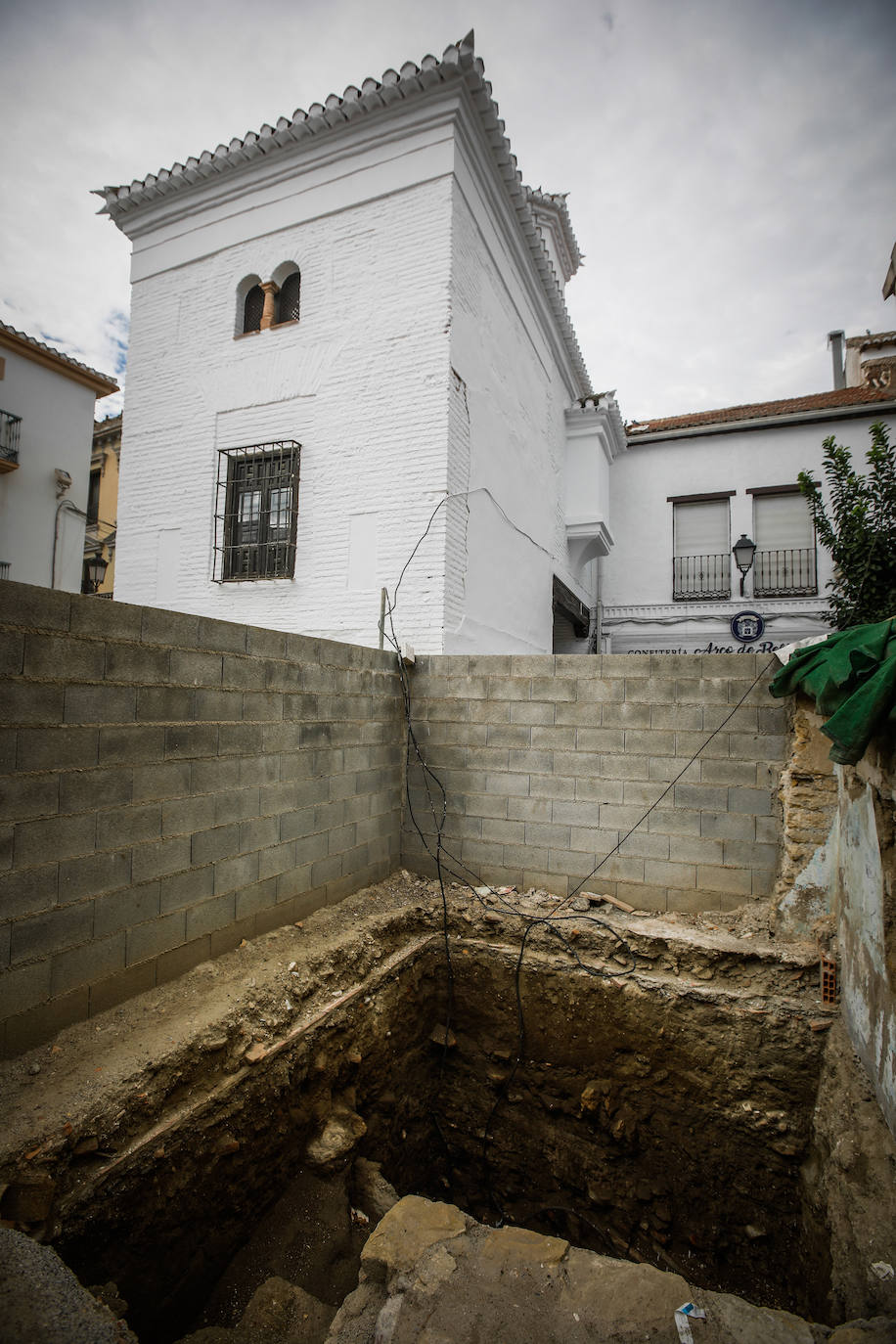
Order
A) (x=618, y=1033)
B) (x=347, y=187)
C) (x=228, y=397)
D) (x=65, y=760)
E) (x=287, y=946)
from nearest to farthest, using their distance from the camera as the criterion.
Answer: (x=65, y=760), (x=287, y=946), (x=618, y=1033), (x=347, y=187), (x=228, y=397)

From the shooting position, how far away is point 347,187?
7.10 m

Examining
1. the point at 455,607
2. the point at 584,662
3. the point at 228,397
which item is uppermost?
the point at 228,397

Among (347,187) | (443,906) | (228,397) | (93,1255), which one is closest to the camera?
(93,1255)

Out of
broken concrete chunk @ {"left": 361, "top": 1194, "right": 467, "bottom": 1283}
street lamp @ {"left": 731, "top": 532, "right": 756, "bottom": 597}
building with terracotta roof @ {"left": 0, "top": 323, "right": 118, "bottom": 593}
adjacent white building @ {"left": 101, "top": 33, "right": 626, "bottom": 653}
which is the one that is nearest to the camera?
broken concrete chunk @ {"left": 361, "top": 1194, "right": 467, "bottom": 1283}


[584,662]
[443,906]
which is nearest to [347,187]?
[584,662]

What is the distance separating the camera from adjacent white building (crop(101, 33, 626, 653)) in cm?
660

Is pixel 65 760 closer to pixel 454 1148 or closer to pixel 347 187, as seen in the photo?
pixel 454 1148

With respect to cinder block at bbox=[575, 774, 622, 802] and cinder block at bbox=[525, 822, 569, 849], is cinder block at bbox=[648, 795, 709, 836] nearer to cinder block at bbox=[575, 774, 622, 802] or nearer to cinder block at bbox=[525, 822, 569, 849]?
cinder block at bbox=[575, 774, 622, 802]

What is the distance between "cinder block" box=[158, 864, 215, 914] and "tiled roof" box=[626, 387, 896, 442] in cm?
1239

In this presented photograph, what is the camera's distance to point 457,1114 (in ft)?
14.8

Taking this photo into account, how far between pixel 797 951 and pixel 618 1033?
1286 millimetres

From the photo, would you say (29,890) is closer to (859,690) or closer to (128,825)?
(128,825)

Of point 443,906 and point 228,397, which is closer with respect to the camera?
point 443,906

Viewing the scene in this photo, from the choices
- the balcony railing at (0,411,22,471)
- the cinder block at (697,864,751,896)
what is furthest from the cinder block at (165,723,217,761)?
the balcony railing at (0,411,22,471)
